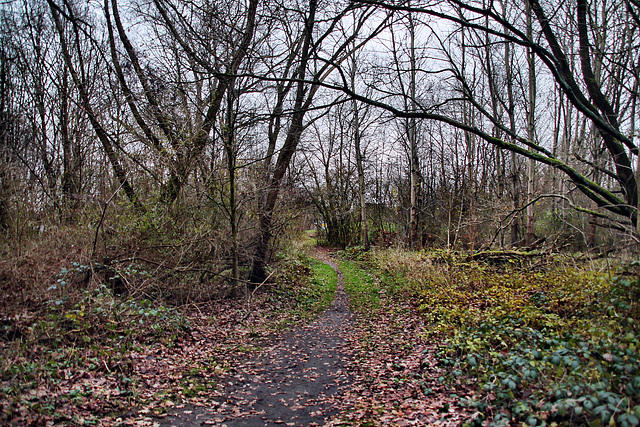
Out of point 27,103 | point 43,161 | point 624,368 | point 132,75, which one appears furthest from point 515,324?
point 27,103

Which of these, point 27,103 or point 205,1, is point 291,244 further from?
point 27,103

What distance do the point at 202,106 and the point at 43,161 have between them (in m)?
5.85

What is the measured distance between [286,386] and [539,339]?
356cm

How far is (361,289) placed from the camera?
43.1ft

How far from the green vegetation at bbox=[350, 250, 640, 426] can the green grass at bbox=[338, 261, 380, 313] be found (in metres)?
1.34

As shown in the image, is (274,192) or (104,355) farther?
(274,192)

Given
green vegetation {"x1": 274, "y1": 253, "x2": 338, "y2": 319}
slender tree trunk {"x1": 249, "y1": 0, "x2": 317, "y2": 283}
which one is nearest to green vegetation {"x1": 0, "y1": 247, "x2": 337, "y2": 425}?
green vegetation {"x1": 274, "y1": 253, "x2": 338, "y2": 319}

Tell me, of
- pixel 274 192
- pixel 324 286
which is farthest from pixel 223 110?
pixel 324 286

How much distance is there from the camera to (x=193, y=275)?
884 cm

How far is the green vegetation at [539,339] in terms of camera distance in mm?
3172

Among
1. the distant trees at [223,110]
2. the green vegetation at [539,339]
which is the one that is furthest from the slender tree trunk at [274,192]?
the green vegetation at [539,339]

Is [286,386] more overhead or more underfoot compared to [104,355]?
more underfoot

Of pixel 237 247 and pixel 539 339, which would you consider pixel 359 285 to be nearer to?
pixel 237 247

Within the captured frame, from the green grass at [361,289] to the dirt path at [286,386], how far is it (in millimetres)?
2758
